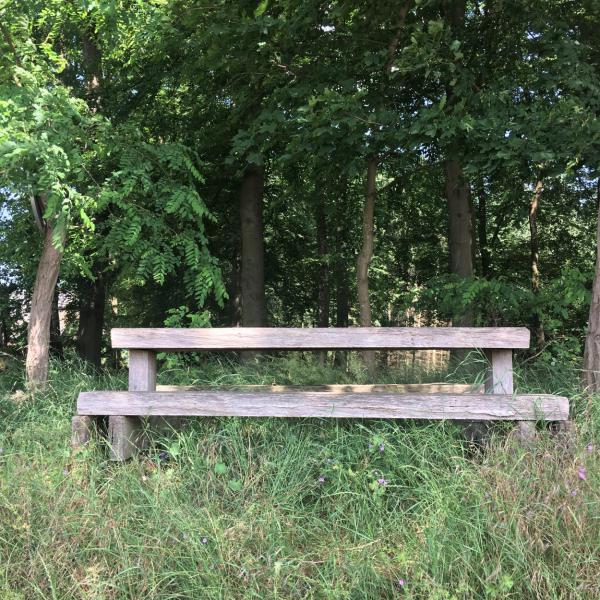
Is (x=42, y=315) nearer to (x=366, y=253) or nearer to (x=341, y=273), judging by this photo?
(x=366, y=253)

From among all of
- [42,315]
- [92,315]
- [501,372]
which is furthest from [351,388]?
[92,315]

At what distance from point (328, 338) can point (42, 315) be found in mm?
3636

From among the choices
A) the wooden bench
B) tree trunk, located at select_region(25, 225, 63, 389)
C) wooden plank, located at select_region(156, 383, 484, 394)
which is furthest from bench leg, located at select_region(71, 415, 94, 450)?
tree trunk, located at select_region(25, 225, 63, 389)

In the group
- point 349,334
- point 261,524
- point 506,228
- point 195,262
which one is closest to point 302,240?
point 506,228

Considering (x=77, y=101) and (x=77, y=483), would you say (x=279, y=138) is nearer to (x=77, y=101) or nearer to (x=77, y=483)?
(x=77, y=101)

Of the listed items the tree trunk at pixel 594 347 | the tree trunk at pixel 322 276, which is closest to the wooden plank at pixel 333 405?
the tree trunk at pixel 594 347

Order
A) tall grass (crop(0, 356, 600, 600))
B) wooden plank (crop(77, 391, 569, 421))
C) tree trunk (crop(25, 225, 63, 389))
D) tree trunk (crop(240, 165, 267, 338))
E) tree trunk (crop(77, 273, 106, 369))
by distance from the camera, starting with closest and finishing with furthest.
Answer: tall grass (crop(0, 356, 600, 600)), wooden plank (crop(77, 391, 569, 421)), tree trunk (crop(25, 225, 63, 389)), tree trunk (crop(240, 165, 267, 338)), tree trunk (crop(77, 273, 106, 369))

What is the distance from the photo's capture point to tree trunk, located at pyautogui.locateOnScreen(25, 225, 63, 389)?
547cm

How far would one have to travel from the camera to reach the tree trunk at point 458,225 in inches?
301

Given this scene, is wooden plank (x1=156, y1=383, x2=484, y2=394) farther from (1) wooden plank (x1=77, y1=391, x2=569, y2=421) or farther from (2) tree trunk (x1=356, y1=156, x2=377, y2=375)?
(2) tree trunk (x1=356, y1=156, x2=377, y2=375)

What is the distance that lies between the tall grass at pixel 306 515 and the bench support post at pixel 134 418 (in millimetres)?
163

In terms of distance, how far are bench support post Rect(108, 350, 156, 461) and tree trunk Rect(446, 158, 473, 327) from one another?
5077mm

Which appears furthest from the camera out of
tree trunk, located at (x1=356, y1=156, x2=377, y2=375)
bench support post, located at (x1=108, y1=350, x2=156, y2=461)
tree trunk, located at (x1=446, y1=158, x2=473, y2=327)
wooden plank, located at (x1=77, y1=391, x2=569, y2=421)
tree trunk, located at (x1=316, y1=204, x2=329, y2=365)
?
tree trunk, located at (x1=316, y1=204, x2=329, y2=365)

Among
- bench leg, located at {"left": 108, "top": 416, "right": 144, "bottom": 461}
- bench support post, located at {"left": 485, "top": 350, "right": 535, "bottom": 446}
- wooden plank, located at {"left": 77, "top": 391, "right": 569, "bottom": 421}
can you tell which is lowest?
bench leg, located at {"left": 108, "top": 416, "right": 144, "bottom": 461}
